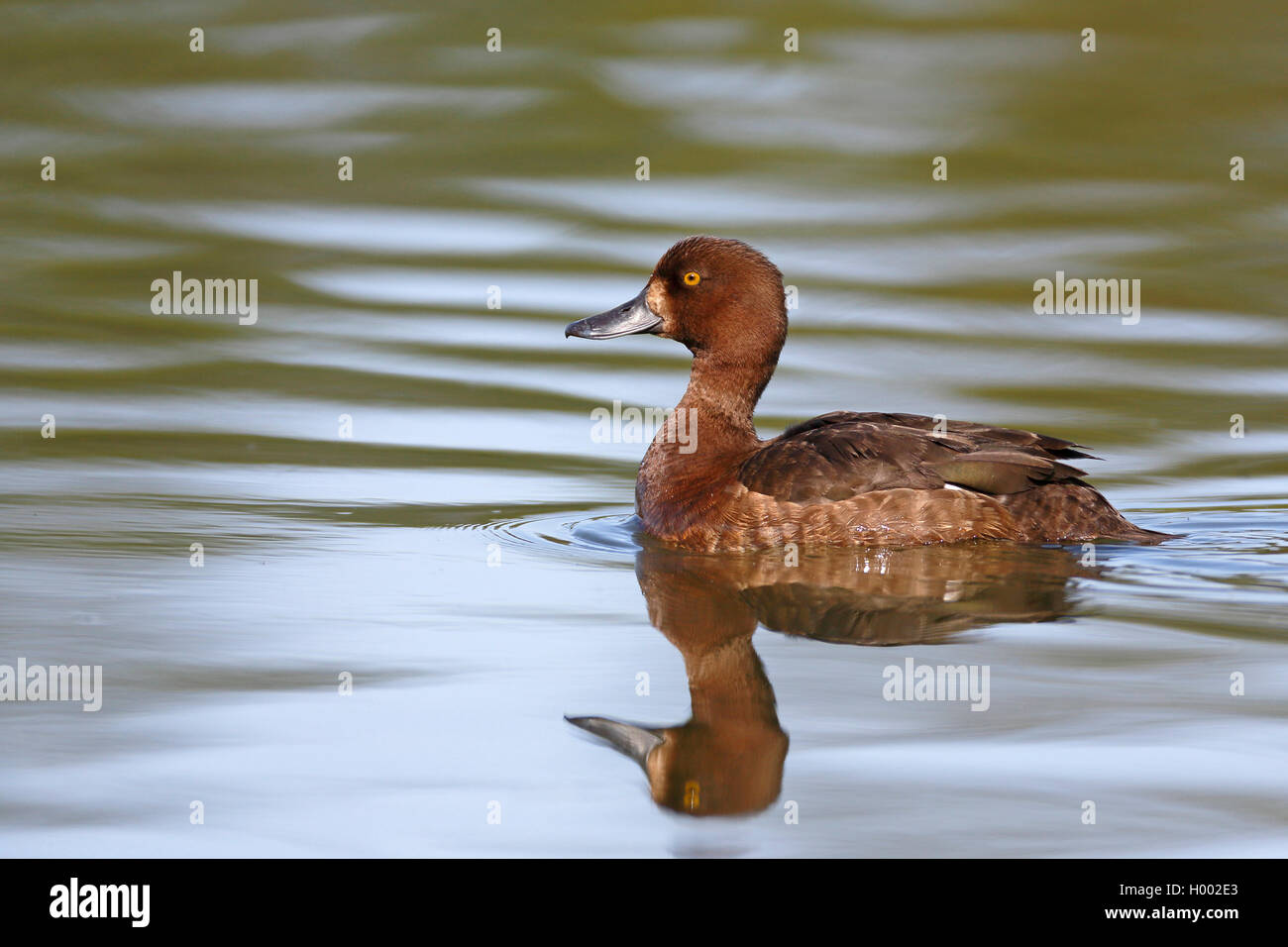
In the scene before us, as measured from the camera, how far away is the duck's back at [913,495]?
25.8ft

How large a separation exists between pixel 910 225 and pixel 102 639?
9.52 m

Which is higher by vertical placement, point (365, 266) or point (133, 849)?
point (365, 266)

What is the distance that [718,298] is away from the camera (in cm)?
867

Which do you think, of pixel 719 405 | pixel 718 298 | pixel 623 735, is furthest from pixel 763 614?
pixel 718 298

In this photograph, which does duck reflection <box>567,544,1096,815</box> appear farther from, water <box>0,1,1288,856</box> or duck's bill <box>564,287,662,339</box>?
duck's bill <box>564,287,662,339</box>

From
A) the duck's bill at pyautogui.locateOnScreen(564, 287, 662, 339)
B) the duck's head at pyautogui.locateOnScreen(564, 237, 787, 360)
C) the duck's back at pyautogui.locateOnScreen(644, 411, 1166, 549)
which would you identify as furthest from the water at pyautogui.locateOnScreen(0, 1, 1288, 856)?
the duck's head at pyautogui.locateOnScreen(564, 237, 787, 360)

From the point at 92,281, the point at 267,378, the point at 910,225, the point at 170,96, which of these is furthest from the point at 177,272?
the point at 910,225

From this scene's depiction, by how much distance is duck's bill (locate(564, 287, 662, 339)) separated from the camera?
29.0 ft

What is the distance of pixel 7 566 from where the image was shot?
23.8 ft

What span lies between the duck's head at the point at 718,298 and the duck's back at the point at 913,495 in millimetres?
876

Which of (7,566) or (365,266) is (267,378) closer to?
(365,266)

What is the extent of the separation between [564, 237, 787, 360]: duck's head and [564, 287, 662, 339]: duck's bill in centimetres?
1

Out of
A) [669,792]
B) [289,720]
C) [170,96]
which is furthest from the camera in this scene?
[170,96]

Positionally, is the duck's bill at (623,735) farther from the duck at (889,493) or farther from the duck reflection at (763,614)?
the duck at (889,493)
